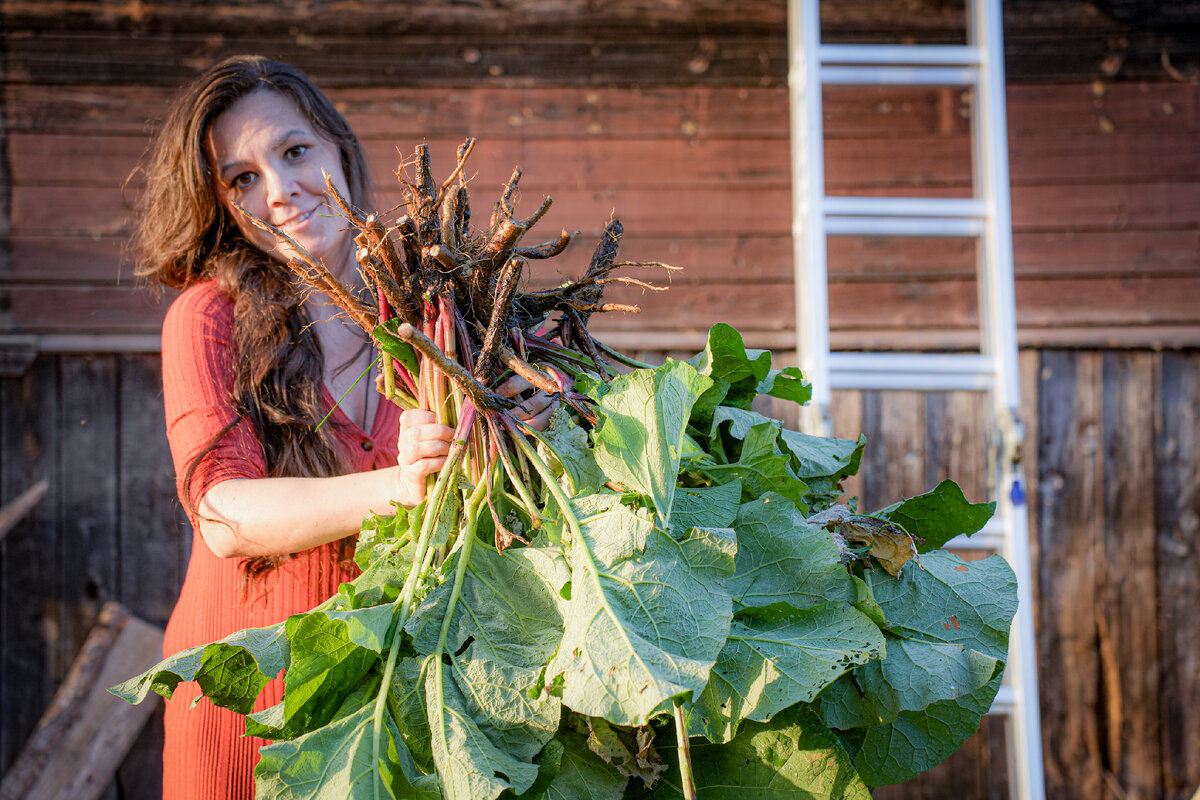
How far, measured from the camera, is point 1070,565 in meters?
3.11

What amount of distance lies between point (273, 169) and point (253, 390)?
0.40 meters

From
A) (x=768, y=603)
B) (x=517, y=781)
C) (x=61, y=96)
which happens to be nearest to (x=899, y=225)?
(x=768, y=603)

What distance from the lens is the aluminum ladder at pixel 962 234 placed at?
2500mm

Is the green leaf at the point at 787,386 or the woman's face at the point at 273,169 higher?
the woman's face at the point at 273,169

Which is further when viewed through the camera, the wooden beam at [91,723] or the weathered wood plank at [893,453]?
the weathered wood plank at [893,453]

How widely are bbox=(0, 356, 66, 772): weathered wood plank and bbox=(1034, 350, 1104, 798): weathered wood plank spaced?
3643mm

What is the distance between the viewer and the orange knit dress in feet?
4.12

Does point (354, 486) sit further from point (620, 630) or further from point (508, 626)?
point (620, 630)

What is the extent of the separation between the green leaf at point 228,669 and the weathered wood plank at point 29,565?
2.60 meters

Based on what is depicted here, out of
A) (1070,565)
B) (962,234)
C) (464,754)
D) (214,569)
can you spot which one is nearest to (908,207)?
(962,234)

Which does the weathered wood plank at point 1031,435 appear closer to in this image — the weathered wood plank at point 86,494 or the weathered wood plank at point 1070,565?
the weathered wood plank at point 1070,565

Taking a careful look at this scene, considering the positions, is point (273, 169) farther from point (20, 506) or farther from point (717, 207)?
point (20, 506)

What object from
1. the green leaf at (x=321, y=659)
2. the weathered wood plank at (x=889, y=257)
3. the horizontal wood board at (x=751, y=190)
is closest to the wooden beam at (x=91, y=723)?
the horizontal wood board at (x=751, y=190)

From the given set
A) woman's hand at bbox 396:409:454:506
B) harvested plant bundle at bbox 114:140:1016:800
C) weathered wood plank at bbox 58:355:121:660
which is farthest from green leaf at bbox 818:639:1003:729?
weathered wood plank at bbox 58:355:121:660
